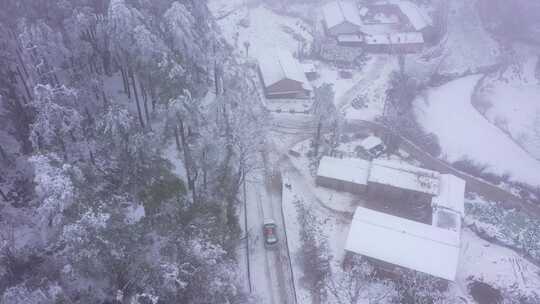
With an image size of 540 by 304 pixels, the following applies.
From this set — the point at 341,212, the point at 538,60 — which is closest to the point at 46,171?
the point at 341,212

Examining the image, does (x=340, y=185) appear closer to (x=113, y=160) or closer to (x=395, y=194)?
(x=395, y=194)

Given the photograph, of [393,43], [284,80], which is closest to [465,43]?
[393,43]

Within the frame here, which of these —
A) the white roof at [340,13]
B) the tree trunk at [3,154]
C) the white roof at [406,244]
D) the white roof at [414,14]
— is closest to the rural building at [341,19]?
the white roof at [340,13]

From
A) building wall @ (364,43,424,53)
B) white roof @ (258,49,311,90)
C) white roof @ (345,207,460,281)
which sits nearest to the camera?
white roof @ (345,207,460,281)

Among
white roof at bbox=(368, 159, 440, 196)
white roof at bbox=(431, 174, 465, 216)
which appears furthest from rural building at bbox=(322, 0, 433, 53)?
white roof at bbox=(431, 174, 465, 216)

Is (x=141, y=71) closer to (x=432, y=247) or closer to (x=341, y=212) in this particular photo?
(x=341, y=212)

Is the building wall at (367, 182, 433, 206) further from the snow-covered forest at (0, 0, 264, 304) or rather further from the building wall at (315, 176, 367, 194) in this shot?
the snow-covered forest at (0, 0, 264, 304)
